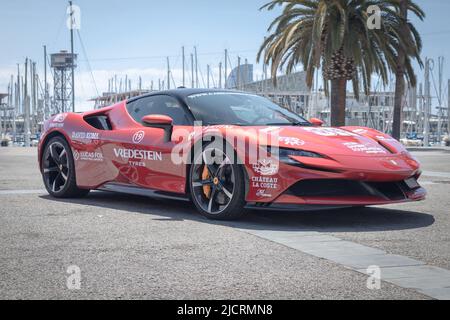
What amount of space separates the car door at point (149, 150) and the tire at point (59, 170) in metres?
0.86

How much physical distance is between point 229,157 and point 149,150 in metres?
1.14

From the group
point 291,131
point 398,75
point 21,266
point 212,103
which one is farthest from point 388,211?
point 398,75

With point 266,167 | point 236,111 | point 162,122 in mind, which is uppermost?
point 236,111

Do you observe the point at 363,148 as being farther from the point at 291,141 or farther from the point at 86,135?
the point at 86,135

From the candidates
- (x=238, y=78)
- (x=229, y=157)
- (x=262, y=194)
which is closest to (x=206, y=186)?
(x=229, y=157)

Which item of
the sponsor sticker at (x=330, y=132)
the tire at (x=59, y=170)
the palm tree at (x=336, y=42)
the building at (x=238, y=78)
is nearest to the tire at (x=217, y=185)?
the sponsor sticker at (x=330, y=132)

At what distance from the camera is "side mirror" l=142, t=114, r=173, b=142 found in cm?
625

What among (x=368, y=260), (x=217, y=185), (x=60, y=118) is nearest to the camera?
(x=368, y=260)

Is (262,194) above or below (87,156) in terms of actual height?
below

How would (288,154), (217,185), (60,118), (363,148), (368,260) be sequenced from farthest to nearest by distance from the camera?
(60,118) → (217,185) → (363,148) → (288,154) → (368,260)

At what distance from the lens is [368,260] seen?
13.5 feet
